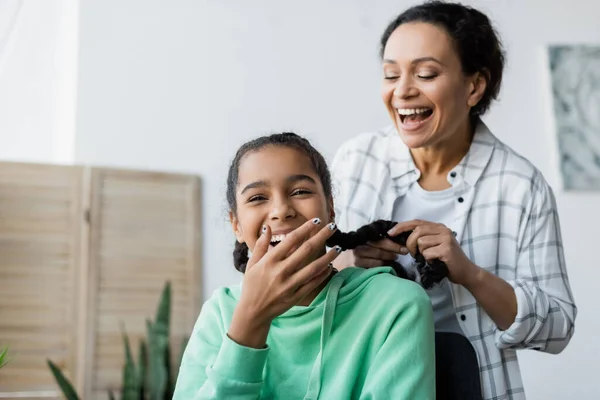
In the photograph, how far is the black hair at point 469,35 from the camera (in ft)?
4.83

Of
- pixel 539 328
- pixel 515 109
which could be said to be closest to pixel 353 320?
pixel 539 328

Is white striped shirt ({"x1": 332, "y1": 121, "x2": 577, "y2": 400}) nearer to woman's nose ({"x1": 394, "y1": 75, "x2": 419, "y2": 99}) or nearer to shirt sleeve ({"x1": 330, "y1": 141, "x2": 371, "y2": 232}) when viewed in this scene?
shirt sleeve ({"x1": 330, "y1": 141, "x2": 371, "y2": 232})

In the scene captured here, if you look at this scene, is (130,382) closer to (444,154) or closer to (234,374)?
(444,154)

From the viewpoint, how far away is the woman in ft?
4.29

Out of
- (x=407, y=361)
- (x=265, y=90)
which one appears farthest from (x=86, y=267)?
(x=407, y=361)

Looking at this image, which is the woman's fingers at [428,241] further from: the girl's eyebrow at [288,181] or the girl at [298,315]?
the girl's eyebrow at [288,181]

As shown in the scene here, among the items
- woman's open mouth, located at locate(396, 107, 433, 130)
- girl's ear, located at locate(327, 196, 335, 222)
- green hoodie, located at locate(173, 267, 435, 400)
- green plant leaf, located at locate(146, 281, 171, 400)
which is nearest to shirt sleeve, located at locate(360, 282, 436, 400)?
green hoodie, located at locate(173, 267, 435, 400)

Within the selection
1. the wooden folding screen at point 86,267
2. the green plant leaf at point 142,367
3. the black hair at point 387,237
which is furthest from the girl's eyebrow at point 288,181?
the wooden folding screen at point 86,267

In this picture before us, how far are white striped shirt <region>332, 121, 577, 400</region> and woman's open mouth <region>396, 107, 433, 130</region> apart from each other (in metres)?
0.11

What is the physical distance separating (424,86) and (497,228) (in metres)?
0.30

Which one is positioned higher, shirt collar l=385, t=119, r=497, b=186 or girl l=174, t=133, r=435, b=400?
shirt collar l=385, t=119, r=497, b=186

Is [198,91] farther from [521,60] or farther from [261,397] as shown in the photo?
[261,397]

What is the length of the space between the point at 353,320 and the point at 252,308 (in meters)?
0.18

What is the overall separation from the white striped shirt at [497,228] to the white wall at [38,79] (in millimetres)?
2076
